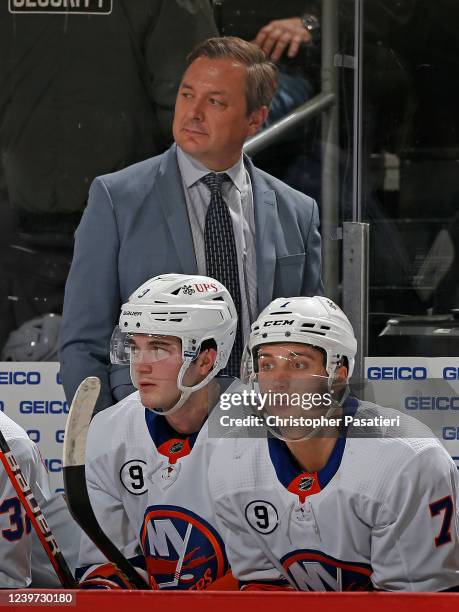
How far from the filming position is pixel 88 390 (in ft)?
10.9

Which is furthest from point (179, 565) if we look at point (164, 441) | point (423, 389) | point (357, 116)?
point (357, 116)

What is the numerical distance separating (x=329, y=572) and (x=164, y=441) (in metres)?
0.58

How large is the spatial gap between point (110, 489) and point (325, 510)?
62 centimetres

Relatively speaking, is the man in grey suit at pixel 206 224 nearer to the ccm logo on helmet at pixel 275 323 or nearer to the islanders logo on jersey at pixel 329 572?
the ccm logo on helmet at pixel 275 323

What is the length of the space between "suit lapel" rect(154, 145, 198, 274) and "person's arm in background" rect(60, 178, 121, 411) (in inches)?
5.9

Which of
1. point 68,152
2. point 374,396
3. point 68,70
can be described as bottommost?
point 374,396

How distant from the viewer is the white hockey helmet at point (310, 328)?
10.5 ft

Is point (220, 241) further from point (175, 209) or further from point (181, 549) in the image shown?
point (181, 549)

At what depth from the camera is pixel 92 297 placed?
10.8ft

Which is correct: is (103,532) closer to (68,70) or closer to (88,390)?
(88,390)

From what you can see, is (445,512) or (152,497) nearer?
(445,512)

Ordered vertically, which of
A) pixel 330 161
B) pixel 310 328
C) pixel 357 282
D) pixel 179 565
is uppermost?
pixel 330 161

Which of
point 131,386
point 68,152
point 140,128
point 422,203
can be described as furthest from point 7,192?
point 422,203

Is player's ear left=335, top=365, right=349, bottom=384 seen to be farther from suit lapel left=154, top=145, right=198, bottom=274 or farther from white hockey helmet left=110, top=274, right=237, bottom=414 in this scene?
suit lapel left=154, top=145, right=198, bottom=274
